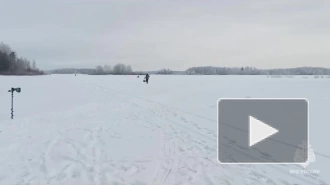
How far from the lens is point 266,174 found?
478 centimetres

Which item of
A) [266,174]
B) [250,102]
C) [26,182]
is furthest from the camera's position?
[250,102]

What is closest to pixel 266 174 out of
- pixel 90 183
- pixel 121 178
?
pixel 121 178

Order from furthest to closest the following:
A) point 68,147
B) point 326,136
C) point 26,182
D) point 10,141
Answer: point 326,136, point 10,141, point 68,147, point 26,182

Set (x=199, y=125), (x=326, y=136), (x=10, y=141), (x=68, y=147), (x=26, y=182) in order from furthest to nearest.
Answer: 1. (x=199, y=125)
2. (x=326, y=136)
3. (x=10, y=141)
4. (x=68, y=147)
5. (x=26, y=182)

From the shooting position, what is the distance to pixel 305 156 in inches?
240

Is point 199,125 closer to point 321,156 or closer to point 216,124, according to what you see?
point 216,124

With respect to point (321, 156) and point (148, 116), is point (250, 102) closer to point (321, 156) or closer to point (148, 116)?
Answer: point (148, 116)

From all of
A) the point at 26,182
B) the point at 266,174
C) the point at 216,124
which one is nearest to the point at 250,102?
the point at 216,124

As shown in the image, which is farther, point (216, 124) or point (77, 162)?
point (216, 124)

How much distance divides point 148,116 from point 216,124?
3.36 m

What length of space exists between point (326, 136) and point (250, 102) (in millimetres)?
8443
